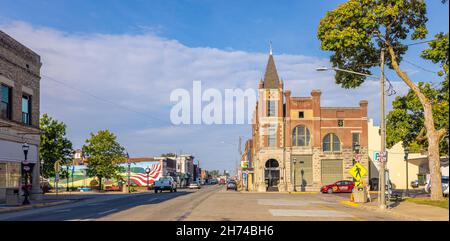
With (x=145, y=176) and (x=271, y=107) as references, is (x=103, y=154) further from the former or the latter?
(x=145, y=176)

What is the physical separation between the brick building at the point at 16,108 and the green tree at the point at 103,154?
33.1m

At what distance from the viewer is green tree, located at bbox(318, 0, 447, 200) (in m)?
36.0

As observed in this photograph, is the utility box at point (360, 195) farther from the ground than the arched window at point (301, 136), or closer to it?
closer to it

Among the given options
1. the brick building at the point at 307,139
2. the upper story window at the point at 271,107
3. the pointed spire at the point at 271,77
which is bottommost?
the brick building at the point at 307,139

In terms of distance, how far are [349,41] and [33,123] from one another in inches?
969

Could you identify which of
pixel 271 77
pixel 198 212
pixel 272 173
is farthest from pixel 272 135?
pixel 198 212

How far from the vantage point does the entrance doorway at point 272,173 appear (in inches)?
2896

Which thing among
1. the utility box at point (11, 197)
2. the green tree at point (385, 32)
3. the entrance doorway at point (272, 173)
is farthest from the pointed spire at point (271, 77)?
the utility box at point (11, 197)

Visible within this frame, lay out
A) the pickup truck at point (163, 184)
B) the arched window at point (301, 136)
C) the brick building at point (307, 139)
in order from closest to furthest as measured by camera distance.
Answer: the pickup truck at point (163, 184) → the brick building at point (307, 139) → the arched window at point (301, 136)

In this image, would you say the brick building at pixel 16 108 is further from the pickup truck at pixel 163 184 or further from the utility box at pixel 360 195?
the utility box at pixel 360 195

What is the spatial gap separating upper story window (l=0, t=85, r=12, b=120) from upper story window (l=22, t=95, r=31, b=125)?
248cm
